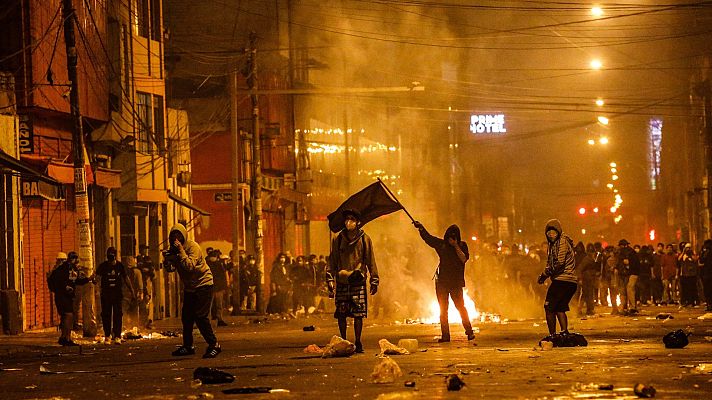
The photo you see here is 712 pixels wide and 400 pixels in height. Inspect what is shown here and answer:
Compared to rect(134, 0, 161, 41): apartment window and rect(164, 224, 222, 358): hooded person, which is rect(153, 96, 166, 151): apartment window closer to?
rect(134, 0, 161, 41): apartment window

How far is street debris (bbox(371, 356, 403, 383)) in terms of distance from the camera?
11070 mm

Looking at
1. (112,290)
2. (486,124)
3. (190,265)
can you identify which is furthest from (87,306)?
(486,124)

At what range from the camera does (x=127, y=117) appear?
3272 cm

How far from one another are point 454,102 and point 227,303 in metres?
59.0

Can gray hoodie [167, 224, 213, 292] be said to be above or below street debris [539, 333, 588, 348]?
above

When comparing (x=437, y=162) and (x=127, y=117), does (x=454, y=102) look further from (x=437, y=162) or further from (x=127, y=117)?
(x=127, y=117)

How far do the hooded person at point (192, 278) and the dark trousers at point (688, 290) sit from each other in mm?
19325

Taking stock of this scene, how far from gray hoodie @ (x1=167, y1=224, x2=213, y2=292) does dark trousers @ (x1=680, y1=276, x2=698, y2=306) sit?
770 inches

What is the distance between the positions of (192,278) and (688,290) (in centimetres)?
1991

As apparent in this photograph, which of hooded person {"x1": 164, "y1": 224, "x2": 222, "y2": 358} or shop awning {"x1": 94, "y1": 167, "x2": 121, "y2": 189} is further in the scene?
shop awning {"x1": 94, "y1": 167, "x2": 121, "y2": 189}

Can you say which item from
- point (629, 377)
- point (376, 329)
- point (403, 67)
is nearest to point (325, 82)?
point (403, 67)

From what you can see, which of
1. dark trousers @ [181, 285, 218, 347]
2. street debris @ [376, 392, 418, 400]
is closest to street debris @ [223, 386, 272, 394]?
street debris @ [376, 392, 418, 400]

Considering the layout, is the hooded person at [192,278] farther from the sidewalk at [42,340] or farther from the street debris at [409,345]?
the sidewalk at [42,340]

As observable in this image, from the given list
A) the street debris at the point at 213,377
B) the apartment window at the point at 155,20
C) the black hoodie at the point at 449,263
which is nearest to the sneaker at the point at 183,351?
the black hoodie at the point at 449,263
